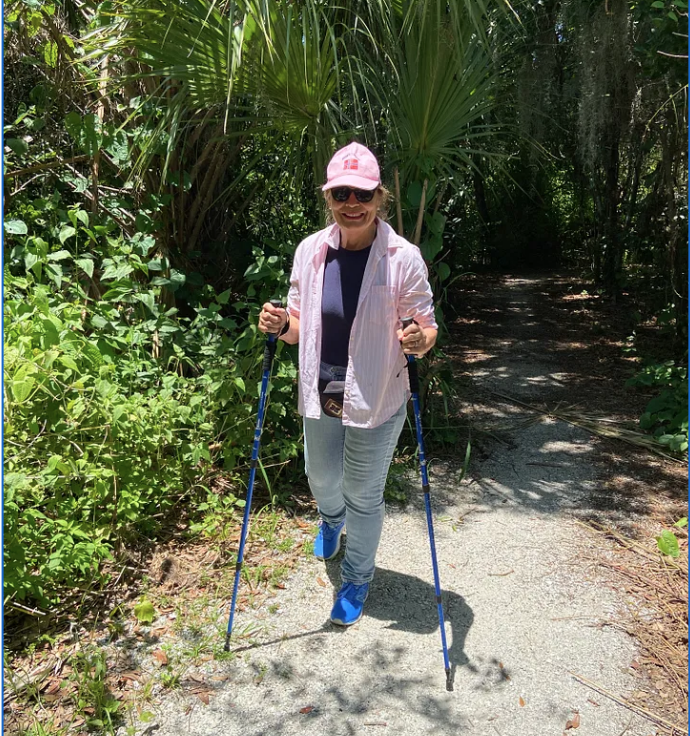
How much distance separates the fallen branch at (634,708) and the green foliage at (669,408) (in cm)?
242

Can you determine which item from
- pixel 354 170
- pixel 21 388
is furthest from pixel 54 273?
pixel 354 170

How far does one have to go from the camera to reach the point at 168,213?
4367 mm

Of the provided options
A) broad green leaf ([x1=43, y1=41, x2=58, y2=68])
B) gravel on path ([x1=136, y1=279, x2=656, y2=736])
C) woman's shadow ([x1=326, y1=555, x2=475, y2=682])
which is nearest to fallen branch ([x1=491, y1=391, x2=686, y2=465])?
gravel on path ([x1=136, y1=279, x2=656, y2=736])

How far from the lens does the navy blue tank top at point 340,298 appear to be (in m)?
2.51

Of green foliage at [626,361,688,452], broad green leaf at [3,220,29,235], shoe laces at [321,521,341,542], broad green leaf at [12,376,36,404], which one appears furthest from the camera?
green foliage at [626,361,688,452]

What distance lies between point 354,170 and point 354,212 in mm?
148

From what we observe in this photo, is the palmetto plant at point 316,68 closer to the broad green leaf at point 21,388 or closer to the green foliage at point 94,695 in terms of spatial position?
the broad green leaf at point 21,388

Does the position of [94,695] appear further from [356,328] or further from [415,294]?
[415,294]

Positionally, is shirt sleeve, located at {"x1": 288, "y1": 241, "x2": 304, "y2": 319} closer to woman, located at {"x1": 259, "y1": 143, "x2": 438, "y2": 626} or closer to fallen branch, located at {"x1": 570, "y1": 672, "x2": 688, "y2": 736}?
woman, located at {"x1": 259, "y1": 143, "x2": 438, "y2": 626}

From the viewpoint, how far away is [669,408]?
15.9 feet

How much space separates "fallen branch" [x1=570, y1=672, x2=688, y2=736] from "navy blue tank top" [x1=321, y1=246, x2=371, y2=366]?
4.99 ft

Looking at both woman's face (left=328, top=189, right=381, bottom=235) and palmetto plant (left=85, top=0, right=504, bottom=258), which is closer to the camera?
woman's face (left=328, top=189, right=381, bottom=235)

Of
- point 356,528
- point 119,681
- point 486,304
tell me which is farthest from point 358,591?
point 486,304

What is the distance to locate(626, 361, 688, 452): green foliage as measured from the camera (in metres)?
4.53
